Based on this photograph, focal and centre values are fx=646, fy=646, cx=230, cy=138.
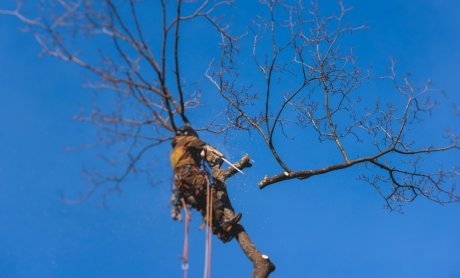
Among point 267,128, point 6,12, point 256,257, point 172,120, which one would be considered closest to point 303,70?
point 267,128

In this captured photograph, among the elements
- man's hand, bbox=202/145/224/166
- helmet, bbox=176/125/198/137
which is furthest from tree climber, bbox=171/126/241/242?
man's hand, bbox=202/145/224/166

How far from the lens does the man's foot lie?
6.71m

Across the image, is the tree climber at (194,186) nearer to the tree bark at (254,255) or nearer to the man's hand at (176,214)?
the man's hand at (176,214)

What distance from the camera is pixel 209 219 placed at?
6.66 metres

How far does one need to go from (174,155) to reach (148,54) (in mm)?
1076

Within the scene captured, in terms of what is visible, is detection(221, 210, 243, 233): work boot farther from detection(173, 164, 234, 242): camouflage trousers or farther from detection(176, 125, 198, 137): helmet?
detection(176, 125, 198, 137): helmet

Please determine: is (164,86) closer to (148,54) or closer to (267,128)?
(148,54)

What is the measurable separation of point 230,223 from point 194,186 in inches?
21.6

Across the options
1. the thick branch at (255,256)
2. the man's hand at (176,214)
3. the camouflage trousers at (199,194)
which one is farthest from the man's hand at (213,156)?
the thick branch at (255,256)

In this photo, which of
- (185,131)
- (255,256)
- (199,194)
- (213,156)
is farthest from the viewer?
(213,156)

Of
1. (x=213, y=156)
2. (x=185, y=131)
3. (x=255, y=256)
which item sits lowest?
(x=255, y=256)

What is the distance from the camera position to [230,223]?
264 inches

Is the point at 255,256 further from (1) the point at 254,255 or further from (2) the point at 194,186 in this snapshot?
(2) the point at 194,186

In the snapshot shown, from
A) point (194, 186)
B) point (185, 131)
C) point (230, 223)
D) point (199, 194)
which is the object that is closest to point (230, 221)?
point (230, 223)
